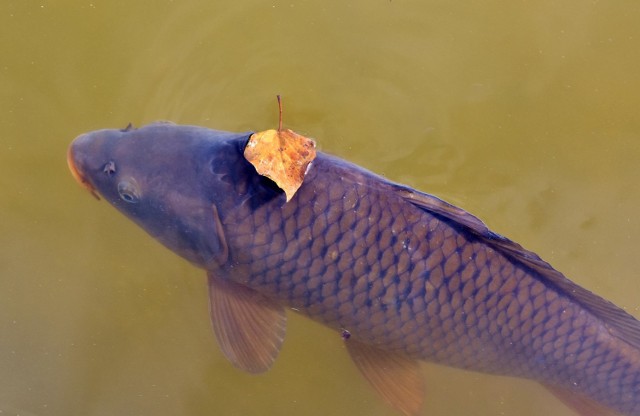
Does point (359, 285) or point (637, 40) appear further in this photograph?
point (637, 40)

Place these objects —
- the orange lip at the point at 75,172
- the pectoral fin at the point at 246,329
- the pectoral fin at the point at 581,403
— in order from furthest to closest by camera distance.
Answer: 1. the pectoral fin at the point at 581,403
2. the pectoral fin at the point at 246,329
3. the orange lip at the point at 75,172

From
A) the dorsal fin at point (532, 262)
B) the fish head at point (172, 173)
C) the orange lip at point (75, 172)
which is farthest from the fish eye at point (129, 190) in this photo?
the dorsal fin at point (532, 262)

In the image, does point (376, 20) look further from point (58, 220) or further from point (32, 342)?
point (32, 342)

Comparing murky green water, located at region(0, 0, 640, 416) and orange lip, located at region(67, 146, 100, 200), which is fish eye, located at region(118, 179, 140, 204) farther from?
murky green water, located at region(0, 0, 640, 416)

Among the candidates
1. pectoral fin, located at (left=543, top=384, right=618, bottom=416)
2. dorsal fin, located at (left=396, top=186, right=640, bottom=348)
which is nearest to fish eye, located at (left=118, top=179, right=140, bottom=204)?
dorsal fin, located at (left=396, top=186, right=640, bottom=348)

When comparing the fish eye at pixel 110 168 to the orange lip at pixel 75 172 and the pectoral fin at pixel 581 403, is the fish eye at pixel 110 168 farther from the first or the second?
the pectoral fin at pixel 581 403

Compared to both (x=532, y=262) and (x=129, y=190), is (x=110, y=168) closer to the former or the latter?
(x=129, y=190)

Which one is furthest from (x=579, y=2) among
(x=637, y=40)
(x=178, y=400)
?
(x=178, y=400)
